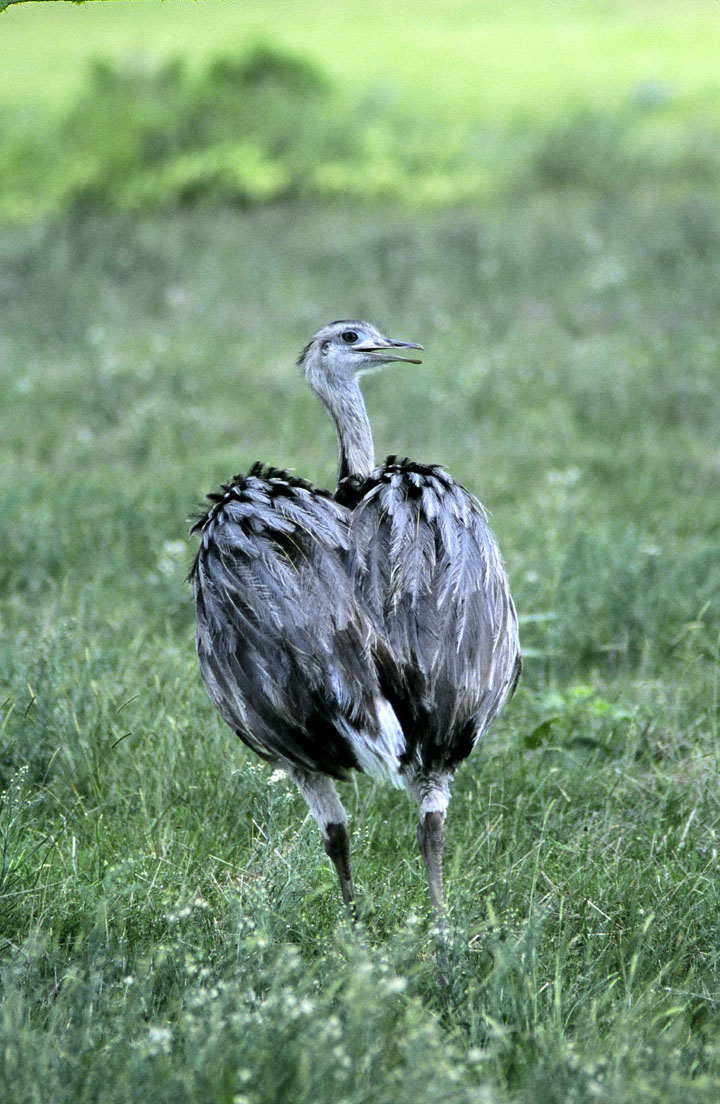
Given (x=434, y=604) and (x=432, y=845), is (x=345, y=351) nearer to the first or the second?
(x=434, y=604)

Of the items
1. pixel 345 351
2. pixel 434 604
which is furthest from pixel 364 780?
pixel 345 351

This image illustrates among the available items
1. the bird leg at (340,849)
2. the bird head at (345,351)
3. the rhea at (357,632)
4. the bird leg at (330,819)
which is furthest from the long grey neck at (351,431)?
the bird leg at (340,849)

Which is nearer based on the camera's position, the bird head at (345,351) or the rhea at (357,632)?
the rhea at (357,632)

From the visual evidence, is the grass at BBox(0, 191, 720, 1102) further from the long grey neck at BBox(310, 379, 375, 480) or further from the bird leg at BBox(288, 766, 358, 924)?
the long grey neck at BBox(310, 379, 375, 480)

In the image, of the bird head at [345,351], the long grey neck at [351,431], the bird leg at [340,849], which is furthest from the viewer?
the bird head at [345,351]

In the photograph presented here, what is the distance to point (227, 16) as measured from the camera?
774 inches

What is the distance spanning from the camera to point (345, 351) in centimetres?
426

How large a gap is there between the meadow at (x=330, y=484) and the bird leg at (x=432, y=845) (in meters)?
0.09

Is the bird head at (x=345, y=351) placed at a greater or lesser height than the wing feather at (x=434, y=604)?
greater

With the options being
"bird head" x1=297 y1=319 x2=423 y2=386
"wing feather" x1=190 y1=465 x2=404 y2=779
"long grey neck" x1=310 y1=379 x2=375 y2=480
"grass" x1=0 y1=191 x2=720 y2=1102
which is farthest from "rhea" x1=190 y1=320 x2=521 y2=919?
"bird head" x1=297 y1=319 x2=423 y2=386

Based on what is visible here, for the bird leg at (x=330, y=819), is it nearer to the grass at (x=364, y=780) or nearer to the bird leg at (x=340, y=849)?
the bird leg at (x=340, y=849)

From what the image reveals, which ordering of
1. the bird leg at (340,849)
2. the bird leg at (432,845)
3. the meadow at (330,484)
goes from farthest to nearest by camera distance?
the bird leg at (340,849) → the bird leg at (432,845) → the meadow at (330,484)

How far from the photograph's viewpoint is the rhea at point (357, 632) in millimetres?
3059

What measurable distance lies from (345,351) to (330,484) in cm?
213
